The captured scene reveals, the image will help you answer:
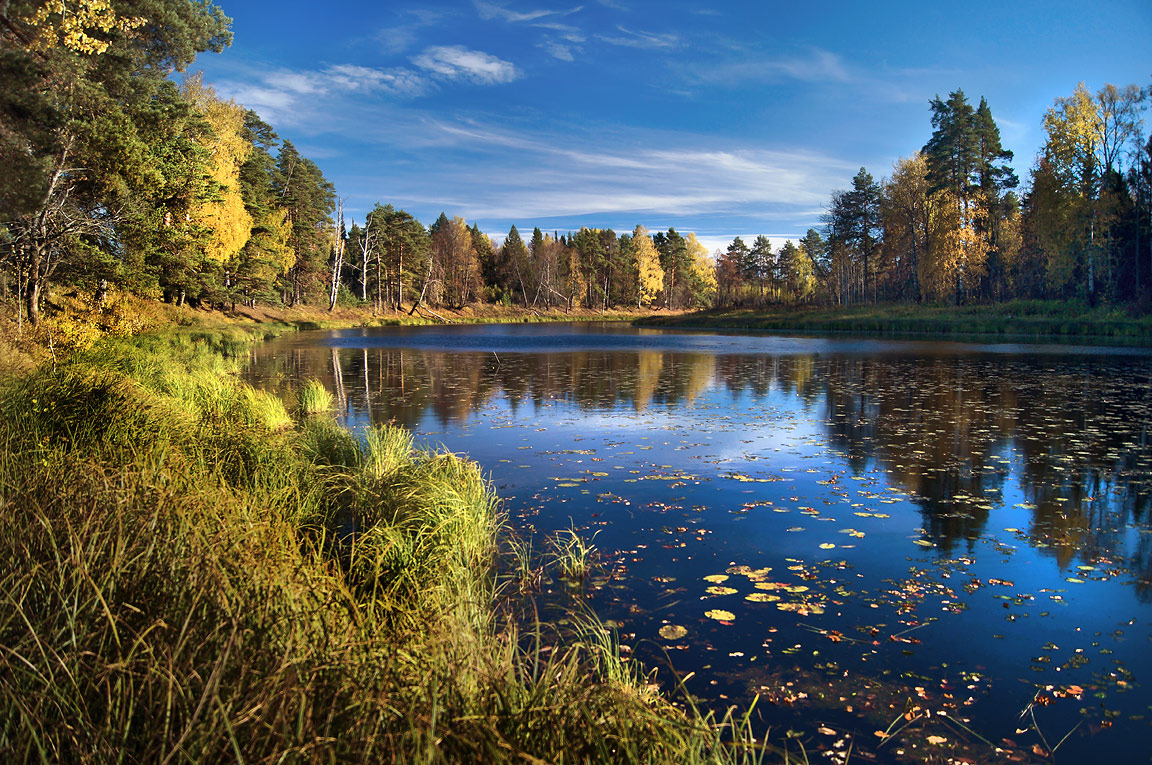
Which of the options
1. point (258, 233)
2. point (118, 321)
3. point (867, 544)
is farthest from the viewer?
point (258, 233)

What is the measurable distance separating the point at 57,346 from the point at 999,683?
52.0ft

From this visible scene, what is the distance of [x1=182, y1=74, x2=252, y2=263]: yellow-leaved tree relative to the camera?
30266mm

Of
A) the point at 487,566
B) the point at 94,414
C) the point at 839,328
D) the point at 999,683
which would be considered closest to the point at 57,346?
the point at 94,414

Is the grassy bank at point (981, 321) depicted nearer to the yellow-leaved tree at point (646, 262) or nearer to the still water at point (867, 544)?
the still water at point (867, 544)

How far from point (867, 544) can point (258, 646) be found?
5.26 meters

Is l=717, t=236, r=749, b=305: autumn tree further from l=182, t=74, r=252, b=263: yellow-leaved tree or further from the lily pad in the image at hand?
the lily pad

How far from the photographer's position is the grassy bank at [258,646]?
234cm

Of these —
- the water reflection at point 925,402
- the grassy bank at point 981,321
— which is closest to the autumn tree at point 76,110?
the water reflection at point 925,402

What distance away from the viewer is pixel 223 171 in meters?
32.3

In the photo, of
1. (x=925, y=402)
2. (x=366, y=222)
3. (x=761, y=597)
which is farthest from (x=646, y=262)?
(x=761, y=597)

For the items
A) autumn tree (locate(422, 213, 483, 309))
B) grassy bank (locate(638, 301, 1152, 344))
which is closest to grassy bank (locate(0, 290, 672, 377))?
autumn tree (locate(422, 213, 483, 309))

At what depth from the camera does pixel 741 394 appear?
1688cm

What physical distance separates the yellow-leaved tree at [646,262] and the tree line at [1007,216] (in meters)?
26.0

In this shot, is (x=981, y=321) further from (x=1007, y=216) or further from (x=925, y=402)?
(x=925, y=402)
